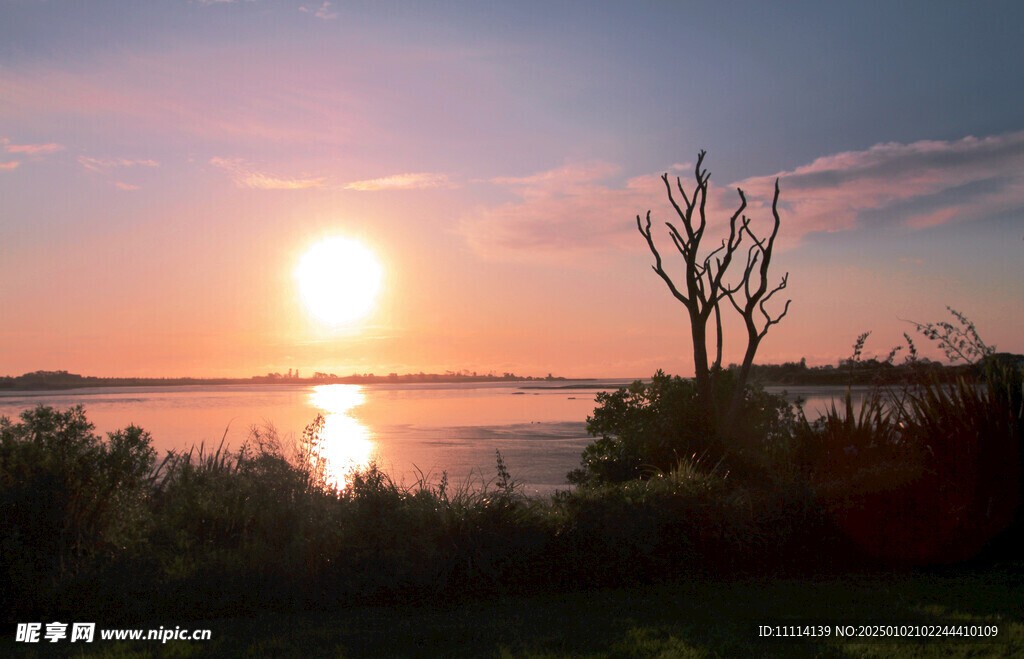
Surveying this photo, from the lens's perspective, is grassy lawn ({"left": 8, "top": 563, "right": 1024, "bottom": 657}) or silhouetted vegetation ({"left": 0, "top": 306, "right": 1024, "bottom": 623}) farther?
silhouetted vegetation ({"left": 0, "top": 306, "right": 1024, "bottom": 623})

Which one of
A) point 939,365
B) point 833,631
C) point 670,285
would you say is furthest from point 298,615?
point 939,365

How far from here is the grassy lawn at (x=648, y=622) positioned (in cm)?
500

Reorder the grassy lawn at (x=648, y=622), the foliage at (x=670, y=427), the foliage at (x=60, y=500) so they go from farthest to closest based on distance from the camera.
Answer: the foliage at (x=670, y=427), the foliage at (x=60, y=500), the grassy lawn at (x=648, y=622)

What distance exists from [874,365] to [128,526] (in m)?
10.9

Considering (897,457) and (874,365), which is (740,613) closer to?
(897,457)

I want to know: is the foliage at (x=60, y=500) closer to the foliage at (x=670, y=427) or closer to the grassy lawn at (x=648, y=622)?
the grassy lawn at (x=648, y=622)

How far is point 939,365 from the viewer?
10.4 m

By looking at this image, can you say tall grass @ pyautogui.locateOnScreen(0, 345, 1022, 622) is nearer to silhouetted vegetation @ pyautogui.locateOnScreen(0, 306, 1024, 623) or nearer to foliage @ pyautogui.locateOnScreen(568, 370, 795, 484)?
silhouetted vegetation @ pyautogui.locateOnScreen(0, 306, 1024, 623)

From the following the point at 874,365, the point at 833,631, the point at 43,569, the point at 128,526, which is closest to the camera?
the point at 833,631

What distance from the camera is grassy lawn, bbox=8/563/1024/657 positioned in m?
5.00

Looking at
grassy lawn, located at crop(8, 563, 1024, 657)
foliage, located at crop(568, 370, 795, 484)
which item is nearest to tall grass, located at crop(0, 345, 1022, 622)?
grassy lawn, located at crop(8, 563, 1024, 657)

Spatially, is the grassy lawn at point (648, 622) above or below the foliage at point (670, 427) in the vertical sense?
below

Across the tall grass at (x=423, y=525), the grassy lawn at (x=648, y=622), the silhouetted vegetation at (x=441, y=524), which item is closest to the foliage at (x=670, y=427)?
the silhouetted vegetation at (x=441, y=524)

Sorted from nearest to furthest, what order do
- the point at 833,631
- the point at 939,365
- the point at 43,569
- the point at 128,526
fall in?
the point at 833,631, the point at 43,569, the point at 128,526, the point at 939,365
